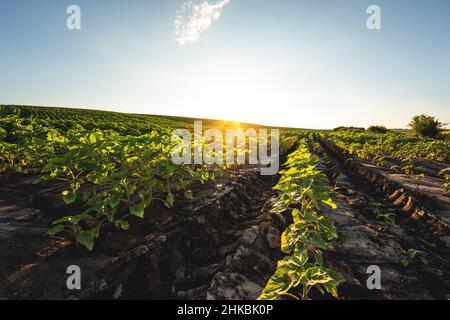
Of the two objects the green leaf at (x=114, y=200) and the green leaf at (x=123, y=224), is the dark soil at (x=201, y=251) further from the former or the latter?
the green leaf at (x=114, y=200)

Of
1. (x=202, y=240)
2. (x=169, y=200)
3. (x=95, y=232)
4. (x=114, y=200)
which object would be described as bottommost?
(x=202, y=240)

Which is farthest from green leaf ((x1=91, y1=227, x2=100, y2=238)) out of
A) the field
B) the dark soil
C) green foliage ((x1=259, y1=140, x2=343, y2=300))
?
green foliage ((x1=259, y1=140, x2=343, y2=300))

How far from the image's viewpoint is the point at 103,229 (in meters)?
3.71

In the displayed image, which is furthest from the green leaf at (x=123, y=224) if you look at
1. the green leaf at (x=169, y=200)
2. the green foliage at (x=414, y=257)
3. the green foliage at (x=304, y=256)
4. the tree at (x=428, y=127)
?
the tree at (x=428, y=127)

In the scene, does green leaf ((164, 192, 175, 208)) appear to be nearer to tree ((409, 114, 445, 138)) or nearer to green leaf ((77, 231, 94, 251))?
green leaf ((77, 231, 94, 251))

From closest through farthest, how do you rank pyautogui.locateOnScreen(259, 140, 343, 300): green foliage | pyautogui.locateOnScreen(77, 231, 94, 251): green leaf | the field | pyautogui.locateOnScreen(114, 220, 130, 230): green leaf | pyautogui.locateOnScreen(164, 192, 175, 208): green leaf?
pyautogui.locateOnScreen(259, 140, 343, 300): green foliage
the field
pyautogui.locateOnScreen(77, 231, 94, 251): green leaf
pyautogui.locateOnScreen(114, 220, 130, 230): green leaf
pyautogui.locateOnScreen(164, 192, 175, 208): green leaf

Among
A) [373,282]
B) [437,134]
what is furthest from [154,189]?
[437,134]

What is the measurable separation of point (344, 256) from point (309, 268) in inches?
54.3

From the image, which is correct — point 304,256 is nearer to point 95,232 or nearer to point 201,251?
point 201,251

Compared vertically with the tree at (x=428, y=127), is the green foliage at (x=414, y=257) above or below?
below

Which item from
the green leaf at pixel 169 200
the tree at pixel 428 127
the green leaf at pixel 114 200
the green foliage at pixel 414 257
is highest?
the tree at pixel 428 127

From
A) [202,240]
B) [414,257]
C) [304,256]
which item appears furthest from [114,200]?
[414,257]

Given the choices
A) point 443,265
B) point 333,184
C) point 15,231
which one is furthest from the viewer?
point 333,184
